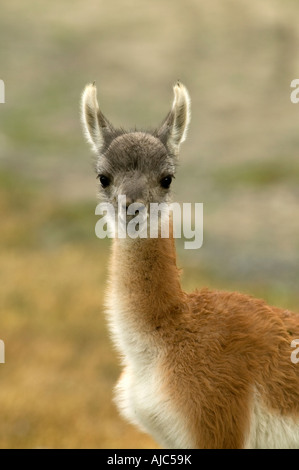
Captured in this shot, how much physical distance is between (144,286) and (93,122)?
1.71 m

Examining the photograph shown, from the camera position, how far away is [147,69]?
61750 mm

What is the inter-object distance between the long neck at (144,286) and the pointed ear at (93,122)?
1.07m

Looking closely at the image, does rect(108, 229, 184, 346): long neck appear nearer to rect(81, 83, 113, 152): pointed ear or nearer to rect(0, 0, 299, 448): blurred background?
rect(81, 83, 113, 152): pointed ear

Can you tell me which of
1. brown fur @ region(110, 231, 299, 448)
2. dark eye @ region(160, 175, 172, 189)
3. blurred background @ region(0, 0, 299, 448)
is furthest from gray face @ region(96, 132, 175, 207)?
blurred background @ region(0, 0, 299, 448)

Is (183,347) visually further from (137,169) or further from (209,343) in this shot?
(137,169)

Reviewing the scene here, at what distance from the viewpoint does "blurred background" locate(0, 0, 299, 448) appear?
18016mm

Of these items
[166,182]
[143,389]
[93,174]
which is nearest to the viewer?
[143,389]

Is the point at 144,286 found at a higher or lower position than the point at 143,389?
higher

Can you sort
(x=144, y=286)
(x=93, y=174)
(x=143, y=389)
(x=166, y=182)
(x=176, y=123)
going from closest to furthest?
(x=143, y=389), (x=144, y=286), (x=166, y=182), (x=176, y=123), (x=93, y=174)

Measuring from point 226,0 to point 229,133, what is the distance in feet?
82.7

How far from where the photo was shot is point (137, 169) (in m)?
6.72

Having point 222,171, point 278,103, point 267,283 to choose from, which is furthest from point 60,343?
point 278,103

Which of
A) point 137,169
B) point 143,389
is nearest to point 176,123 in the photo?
point 137,169

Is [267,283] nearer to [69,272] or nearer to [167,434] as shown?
[69,272]
